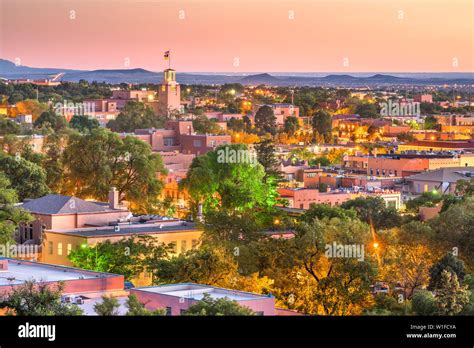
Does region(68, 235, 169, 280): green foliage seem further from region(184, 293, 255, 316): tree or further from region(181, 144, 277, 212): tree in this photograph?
region(184, 293, 255, 316): tree

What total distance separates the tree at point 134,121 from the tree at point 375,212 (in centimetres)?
4388

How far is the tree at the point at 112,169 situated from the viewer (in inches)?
1665

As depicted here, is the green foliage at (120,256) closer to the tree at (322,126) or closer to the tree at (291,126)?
the tree at (291,126)

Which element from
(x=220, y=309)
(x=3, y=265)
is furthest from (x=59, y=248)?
(x=220, y=309)

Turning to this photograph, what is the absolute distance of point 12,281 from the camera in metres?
19.5

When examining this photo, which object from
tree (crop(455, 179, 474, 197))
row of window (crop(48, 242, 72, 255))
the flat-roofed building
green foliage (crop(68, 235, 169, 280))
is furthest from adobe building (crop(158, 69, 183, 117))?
the flat-roofed building

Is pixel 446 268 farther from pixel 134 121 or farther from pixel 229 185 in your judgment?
pixel 134 121

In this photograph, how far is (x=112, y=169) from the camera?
43062mm

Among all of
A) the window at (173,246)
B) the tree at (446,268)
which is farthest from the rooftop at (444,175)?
the tree at (446,268)

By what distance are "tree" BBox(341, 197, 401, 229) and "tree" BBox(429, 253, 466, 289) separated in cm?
977

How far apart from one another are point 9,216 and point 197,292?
1216 centimetres

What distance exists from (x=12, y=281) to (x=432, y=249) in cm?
1154
